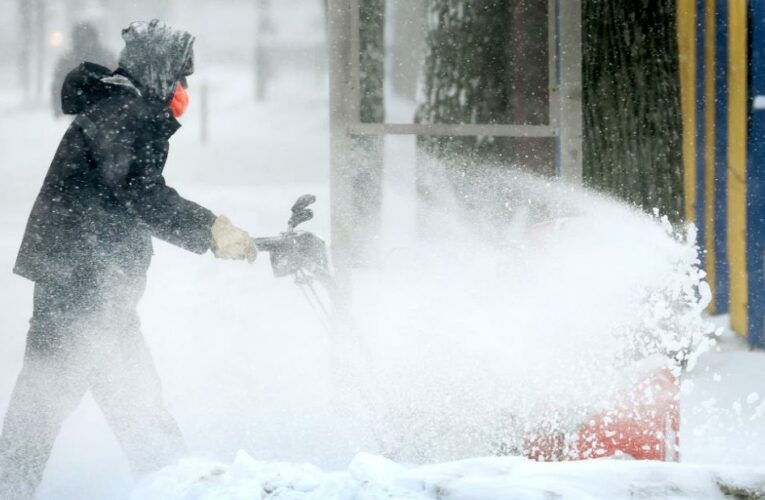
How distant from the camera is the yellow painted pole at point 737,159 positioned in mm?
5242

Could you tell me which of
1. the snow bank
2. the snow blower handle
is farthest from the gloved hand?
the snow bank

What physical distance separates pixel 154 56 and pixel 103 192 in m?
0.52

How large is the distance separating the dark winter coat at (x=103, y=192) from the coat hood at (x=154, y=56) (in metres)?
0.05

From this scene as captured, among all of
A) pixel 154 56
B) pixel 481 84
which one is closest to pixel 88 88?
pixel 154 56

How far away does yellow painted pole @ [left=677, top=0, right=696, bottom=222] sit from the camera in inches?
212

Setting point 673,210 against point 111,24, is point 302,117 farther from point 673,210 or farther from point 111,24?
point 673,210

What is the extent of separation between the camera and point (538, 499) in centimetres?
257

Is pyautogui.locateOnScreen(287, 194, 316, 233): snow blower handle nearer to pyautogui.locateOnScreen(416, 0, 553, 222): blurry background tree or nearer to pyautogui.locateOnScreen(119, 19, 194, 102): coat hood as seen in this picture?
pyautogui.locateOnScreen(119, 19, 194, 102): coat hood

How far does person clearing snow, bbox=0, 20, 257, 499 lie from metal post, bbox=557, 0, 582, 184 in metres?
2.25

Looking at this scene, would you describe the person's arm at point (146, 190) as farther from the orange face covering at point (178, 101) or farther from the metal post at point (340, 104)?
the metal post at point (340, 104)

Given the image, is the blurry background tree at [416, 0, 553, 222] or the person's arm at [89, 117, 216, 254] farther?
the blurry background tree at [416, 0, 553, 222]

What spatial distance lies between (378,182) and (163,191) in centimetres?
173

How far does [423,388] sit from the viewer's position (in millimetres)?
4148

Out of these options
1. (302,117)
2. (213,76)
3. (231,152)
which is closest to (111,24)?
(213,76)
